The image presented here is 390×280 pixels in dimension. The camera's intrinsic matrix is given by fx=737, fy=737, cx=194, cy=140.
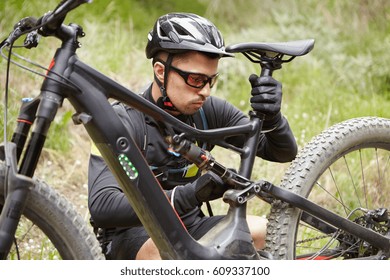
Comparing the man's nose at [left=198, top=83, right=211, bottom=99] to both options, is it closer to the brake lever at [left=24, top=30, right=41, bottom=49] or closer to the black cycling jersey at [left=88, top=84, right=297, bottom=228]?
the black cycling jersey at [left=88, top=84, right=297, bottom=228]

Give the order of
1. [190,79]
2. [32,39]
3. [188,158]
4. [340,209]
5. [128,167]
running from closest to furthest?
1. [32,39]
2. [128,167]
3. [188,158]
4. [190,79]
5. [340,209]

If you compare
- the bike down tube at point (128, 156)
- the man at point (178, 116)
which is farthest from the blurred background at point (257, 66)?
the bike down tube at point (128, 156)

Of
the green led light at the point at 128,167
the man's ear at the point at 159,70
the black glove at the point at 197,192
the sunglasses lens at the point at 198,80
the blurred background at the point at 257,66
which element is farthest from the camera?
the blurred background at the point at 257,66

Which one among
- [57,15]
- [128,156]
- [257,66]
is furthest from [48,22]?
[257,66]

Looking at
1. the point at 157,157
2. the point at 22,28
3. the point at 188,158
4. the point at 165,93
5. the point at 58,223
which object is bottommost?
the point at 58,223

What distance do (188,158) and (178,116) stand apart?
0.43 meters

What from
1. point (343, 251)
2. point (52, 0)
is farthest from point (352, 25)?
point (343, 251)

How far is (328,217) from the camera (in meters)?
3.11

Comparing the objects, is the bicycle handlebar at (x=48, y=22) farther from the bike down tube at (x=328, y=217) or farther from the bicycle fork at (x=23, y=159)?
the bike down tube at (x=328, y=217)

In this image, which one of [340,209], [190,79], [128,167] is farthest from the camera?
[340,209]

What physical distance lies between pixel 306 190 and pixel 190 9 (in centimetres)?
569

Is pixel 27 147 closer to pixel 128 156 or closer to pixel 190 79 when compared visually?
pixel 128 156

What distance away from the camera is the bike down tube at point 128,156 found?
250 centimetres

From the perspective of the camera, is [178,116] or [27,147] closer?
[27,147]
